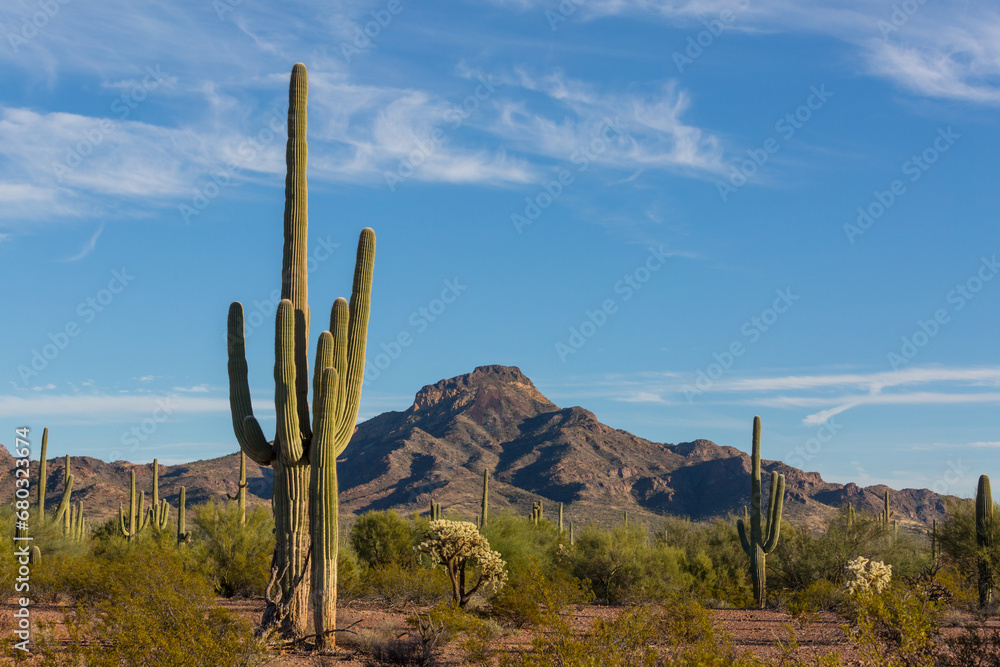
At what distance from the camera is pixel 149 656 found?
9.68 metres

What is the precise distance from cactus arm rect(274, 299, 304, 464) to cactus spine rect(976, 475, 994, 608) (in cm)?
1637

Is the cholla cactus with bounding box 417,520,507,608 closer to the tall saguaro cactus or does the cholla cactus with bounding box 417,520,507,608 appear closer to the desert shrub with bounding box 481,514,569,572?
the tall saguaro cactus

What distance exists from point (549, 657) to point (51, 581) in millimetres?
11707

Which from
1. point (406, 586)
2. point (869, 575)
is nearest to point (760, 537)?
point (869, 575)

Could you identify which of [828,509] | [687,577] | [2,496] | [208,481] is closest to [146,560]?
[687,577]

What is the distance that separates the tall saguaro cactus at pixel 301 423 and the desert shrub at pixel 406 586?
5.57 meters

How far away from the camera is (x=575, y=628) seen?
1505 cm

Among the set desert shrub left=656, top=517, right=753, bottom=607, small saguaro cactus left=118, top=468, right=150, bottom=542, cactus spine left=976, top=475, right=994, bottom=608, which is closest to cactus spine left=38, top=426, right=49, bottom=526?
small saguaro cactus left=118, top=468, right=150, bottom=542

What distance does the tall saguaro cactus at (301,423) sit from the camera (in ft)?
41.1

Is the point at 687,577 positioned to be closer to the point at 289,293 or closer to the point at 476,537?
the point at 476,537

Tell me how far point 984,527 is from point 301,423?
16.7m

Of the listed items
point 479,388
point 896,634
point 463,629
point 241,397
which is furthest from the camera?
point 479,388

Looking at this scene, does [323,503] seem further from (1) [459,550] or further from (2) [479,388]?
(2) [479,388]

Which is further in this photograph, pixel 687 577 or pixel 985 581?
pixel 687 577
